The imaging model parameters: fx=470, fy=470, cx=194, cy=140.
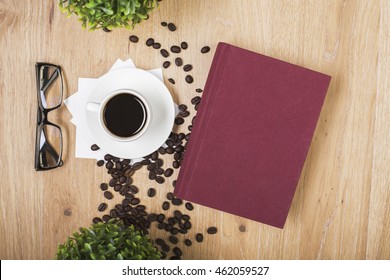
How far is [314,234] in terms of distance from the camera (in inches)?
42.9

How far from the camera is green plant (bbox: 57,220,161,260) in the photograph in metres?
0.92

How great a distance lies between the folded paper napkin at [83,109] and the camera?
41.9 inches

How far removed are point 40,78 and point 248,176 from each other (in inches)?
20.3

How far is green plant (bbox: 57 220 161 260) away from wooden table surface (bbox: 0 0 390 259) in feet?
0.40

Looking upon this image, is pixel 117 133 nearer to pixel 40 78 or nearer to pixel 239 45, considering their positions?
pixel 40 78

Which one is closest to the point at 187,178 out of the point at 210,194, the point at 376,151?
the point at 210,194

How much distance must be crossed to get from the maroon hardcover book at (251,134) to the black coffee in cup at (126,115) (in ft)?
0.40

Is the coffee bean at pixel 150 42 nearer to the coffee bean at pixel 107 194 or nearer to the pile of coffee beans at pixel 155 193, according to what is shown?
the pile of coffee beans at pixel 155 193

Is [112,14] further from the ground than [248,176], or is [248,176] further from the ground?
[112,14]

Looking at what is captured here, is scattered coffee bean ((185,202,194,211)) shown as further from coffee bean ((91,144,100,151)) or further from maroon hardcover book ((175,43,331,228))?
coffee bean ((91,144,100,151))

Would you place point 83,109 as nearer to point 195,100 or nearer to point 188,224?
point 195,100

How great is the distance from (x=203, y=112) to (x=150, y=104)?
117mm

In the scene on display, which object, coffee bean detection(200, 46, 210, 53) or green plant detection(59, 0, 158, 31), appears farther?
coffee bean detection(200, 46, 210, 53)

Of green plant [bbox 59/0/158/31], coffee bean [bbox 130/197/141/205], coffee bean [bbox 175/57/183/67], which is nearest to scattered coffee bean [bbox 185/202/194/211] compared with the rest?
coffee bean [bbox 130/197/141/205]
